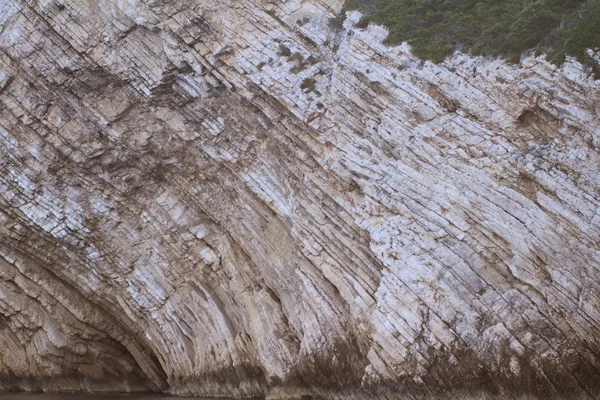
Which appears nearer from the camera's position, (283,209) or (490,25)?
(490,25)

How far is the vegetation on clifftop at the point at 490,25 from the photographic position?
19.4 metres

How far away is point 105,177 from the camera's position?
29281mm

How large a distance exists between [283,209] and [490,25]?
8.77m

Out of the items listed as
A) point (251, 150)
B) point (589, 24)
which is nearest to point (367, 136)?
point (251, 150)

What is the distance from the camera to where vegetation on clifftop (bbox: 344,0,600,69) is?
19.4 m

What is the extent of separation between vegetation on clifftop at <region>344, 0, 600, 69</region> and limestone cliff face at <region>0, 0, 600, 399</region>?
58 cm

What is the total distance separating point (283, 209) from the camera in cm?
2491

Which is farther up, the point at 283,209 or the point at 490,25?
the point at 490,25

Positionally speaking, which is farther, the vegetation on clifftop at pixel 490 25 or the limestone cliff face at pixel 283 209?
the vegetation on clifftop at pixel 490 25

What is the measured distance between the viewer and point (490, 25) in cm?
2209

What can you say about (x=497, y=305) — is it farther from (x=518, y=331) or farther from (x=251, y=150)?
(x=251, y=150)

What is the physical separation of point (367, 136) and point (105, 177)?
38.6ft

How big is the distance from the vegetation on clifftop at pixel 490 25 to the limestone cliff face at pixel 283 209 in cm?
58

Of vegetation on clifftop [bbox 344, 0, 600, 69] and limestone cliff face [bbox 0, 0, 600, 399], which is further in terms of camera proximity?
vegetation on clifftop [bbox 344, 0, 600, 69]
